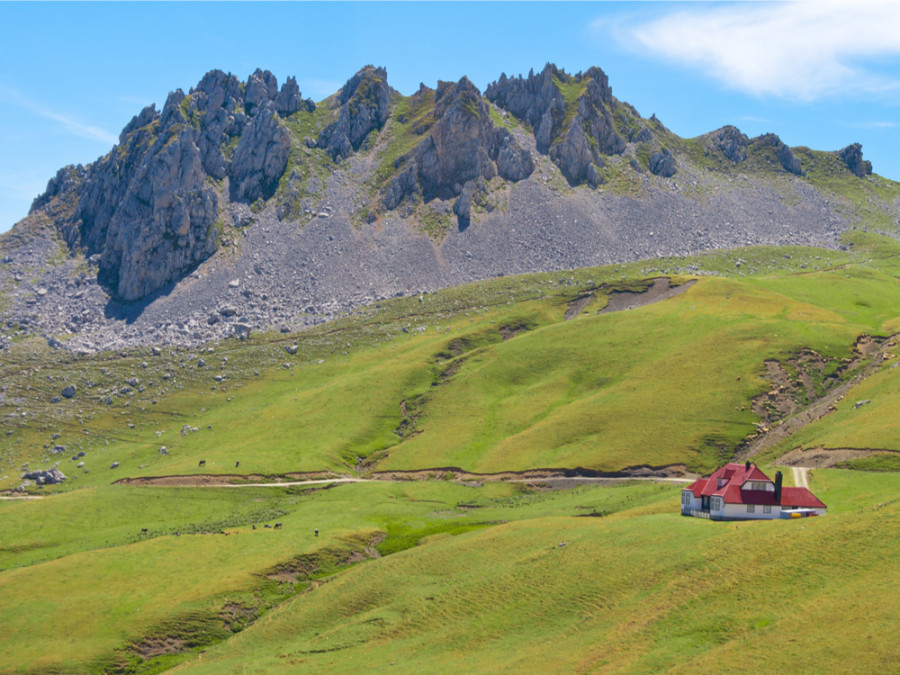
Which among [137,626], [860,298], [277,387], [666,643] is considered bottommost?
[137,626]

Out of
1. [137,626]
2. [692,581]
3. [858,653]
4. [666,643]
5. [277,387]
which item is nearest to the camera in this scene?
[858,653]

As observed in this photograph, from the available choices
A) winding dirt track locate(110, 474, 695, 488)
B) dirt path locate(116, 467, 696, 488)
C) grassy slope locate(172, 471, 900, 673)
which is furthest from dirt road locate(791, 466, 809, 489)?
winding dirt track locate(110, 474, 695, 488)

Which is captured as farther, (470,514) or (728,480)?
(470,514)

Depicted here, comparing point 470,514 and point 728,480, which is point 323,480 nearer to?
point 470,514

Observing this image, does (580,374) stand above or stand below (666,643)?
above

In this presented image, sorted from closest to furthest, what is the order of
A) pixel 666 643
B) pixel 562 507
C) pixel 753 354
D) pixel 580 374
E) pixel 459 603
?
pixel 666 643
pixel 459 603
pixel 562 507
pixel 753 354
pixel 580 374

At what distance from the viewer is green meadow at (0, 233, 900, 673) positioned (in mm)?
50656

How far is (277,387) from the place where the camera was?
193 m

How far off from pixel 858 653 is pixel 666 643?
10984 mm

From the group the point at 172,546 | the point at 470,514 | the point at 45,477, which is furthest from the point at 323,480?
the point at 45,477

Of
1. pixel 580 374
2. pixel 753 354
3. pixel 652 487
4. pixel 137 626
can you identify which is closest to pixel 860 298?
pixel 753 354

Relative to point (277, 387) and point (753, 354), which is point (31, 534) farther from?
point (753, 354)

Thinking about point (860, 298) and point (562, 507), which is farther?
point (860, 298)

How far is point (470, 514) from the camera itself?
10881 cm
